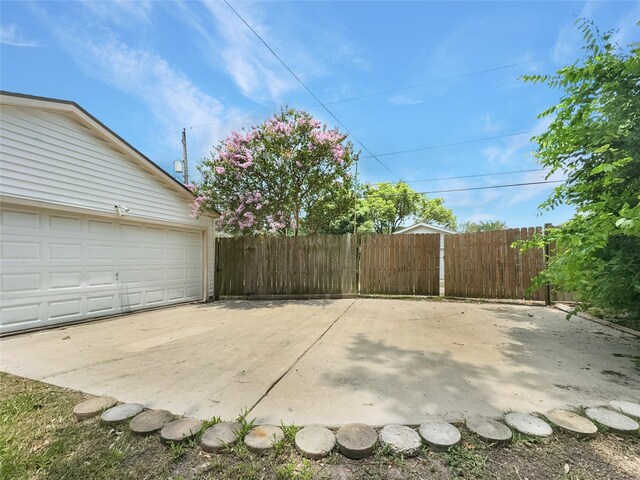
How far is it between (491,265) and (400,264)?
2053 millimetres

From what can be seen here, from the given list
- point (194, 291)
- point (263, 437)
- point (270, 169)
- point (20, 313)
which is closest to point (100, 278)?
point (20, 313)

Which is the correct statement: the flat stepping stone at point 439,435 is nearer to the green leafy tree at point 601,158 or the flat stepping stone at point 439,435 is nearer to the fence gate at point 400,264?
the green leafy tree at point 601,158

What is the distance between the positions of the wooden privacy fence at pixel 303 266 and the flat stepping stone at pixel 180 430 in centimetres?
605

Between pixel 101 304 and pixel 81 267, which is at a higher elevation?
pixel 81 267

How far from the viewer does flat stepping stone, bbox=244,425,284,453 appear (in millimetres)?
1727

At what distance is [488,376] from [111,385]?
11.0ft

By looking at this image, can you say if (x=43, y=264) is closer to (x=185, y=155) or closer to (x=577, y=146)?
(x=577, y=146)

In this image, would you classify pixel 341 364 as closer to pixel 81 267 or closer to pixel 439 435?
pixel 439 435

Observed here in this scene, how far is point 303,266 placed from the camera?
8086mm

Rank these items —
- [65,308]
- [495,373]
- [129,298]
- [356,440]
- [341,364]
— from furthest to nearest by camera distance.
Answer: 1. [129,298]
2. [65,308]
3. [341,364]
4. [495,373]
5. [356,440]

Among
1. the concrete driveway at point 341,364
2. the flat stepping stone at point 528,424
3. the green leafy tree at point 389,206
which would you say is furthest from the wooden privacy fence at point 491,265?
the green leafy tree at point 389,206

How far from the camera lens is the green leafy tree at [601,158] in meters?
2.95

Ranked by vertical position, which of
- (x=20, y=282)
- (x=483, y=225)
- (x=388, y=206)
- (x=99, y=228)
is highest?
(x=483, y=225)

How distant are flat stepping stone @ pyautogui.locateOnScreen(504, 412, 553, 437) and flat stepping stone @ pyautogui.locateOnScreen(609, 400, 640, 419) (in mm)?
655
